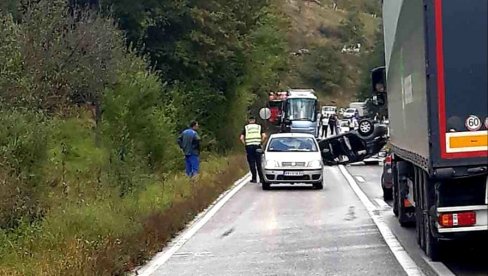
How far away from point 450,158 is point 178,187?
12.9 metres

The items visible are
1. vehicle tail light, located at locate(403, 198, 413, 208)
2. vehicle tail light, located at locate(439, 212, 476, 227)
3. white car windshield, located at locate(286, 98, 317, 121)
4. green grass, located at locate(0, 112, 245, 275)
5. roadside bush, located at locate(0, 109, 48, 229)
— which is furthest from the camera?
white car windshield, located at locate(286, 98, 317, 121)

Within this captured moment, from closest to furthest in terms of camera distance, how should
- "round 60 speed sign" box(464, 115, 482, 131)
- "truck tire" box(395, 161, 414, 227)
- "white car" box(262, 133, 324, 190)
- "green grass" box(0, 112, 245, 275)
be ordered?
1. "round 60 speed sign" box(464, 115, 482, 131)
2. "green grass" box(0, 112, 245, 275)
3. "truck tire" box(395, 161, 414, 227)
4. "white car" box(262, 133, 324, 190)

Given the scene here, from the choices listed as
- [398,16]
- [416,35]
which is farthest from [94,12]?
[416,35]

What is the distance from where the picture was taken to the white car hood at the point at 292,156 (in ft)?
91.8

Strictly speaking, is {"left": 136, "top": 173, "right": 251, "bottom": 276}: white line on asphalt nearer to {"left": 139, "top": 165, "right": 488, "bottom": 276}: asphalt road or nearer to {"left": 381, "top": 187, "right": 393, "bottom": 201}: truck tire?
{"left": 139, "top": 165, "right": 488, "bottom": 276}: asphalt road

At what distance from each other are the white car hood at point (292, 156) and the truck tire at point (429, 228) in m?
14.7

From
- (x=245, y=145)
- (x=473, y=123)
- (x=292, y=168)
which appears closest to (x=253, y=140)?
(x=245, y=145)

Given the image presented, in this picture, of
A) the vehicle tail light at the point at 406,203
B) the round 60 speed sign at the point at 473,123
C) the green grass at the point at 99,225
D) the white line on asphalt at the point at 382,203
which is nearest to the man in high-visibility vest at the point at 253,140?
the green grass at the point at 99,225

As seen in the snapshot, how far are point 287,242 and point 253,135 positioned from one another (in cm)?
1440

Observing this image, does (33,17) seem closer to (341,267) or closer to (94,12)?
(94,12)

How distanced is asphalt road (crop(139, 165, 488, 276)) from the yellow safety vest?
5.92 metres

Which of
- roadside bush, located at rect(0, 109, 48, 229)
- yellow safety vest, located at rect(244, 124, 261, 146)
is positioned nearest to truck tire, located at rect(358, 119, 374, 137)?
yellow safety vest, located at rect(244, 124, 261, 146)

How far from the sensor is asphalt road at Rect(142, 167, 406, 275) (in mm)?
13008

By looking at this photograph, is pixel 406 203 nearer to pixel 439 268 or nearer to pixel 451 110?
pixel 439 268
